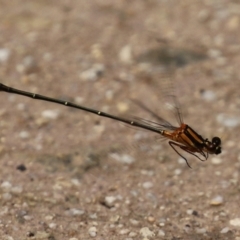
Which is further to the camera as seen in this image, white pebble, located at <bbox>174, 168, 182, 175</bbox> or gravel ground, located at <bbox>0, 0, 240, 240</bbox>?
white pebble, located at <bbox>174, 168, 182, 175</bbox>

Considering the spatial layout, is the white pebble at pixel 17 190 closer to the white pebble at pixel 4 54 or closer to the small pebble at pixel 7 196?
the small pebble at pixel 7 196

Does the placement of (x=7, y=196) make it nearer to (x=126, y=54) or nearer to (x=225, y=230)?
(x=225, y=230)

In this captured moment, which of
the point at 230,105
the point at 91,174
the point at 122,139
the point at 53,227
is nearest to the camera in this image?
the point at 53,227

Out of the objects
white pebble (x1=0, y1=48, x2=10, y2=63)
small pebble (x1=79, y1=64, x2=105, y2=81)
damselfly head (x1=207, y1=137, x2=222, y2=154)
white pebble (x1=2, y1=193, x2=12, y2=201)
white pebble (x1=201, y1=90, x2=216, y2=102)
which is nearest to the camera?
white pebble (x1=2, y1=193, x2=12, y2=201)

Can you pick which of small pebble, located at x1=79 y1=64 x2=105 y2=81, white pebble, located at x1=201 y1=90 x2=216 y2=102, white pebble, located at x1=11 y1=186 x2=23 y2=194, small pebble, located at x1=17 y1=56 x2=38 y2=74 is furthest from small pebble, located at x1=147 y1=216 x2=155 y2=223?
small pebble, located at x1=17 y1=56 x2=38 y2=74

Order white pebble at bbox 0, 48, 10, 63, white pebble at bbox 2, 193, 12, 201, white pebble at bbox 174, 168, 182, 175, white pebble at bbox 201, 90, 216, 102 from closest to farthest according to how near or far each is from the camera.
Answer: white pebble at bbox 2, 193, 12, 201, white pebble at bbox 174, 168, 182, 175, white pebble at bbox 201, 90, 216, 102, white pebble at bbox 0, 48, 10, 63

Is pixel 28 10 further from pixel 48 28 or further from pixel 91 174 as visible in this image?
pixel 91 174

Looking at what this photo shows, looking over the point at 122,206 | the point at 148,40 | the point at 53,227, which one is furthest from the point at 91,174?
the point at 148,40

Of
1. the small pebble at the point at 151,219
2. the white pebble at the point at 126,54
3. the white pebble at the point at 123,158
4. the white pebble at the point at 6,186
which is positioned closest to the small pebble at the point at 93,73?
the white pebble at the point at 126,54

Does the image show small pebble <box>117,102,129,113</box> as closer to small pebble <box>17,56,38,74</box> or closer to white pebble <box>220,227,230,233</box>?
small pebble <box>17,56,38,74</box>
